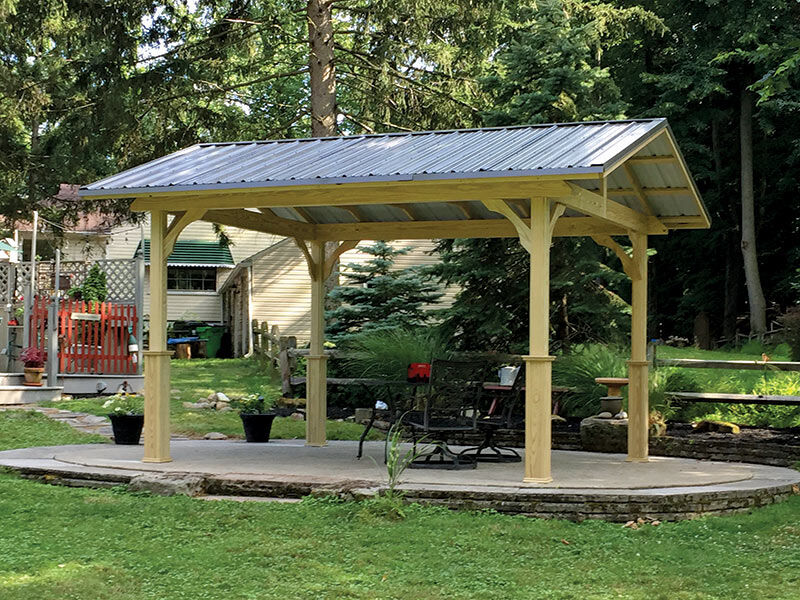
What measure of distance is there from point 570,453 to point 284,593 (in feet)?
20.2

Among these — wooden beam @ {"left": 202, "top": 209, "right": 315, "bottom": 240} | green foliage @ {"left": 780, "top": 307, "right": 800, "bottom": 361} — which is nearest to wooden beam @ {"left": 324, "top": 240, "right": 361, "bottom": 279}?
wooden beam @ {"left": 202, "top": 209, "right": 315, "bottom": 240}

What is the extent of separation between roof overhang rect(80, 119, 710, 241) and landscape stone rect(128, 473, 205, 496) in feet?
8.01

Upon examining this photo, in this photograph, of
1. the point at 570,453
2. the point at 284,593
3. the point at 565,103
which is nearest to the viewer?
the point at 284,593

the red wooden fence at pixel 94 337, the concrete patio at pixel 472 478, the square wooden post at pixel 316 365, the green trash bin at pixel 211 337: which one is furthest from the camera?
the green trash bin at pixel 211 337

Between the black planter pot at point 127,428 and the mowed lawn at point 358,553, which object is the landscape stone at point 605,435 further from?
the black planter pot at point 127,428

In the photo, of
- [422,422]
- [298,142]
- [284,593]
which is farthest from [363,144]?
[284,593]

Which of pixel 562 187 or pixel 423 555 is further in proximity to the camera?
pixel 562 187

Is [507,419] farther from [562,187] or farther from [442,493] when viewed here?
[562,187]

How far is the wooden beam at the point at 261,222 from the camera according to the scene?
1076 cm

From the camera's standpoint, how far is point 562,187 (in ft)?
27.6

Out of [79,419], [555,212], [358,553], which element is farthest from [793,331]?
[358,553]

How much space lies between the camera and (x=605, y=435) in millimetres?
11734

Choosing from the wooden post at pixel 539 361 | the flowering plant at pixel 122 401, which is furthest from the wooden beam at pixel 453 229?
the flowering plant at pixel 122 401

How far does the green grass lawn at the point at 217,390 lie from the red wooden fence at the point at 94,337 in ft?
3.29
